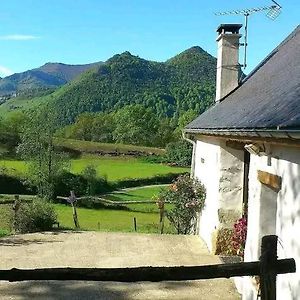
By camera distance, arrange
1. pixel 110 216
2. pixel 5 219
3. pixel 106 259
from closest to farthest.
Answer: pixel 106 259, pixel 5 219, pixel 110 216

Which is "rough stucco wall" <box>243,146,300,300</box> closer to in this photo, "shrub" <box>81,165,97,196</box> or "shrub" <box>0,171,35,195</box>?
"shrub" <box>81,165,97,196</box>

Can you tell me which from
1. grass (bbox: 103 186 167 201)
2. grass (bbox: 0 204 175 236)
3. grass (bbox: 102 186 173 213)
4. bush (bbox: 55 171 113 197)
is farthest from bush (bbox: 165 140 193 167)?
grass (bbox: 0 204 175 236)

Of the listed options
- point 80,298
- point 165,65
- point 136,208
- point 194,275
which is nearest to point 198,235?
point 80,298

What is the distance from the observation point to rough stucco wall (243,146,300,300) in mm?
4824

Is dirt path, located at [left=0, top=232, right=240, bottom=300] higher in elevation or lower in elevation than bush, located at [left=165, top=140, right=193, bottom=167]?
lower

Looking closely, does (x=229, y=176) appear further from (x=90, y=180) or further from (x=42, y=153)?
(x=90, y=180)

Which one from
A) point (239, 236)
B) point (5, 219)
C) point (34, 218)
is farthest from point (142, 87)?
point (239, 236)

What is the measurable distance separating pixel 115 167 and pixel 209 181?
36413mm

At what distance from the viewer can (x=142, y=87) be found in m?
131

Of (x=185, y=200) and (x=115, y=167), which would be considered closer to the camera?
(x=185, y=200)

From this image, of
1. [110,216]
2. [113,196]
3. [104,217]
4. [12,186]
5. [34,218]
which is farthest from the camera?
[12,186]

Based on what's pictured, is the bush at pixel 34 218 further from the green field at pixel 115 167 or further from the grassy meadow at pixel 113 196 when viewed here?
the green field at pixel 115 167

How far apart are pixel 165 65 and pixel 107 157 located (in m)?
98.1

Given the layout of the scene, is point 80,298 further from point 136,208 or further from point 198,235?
point 136,208
